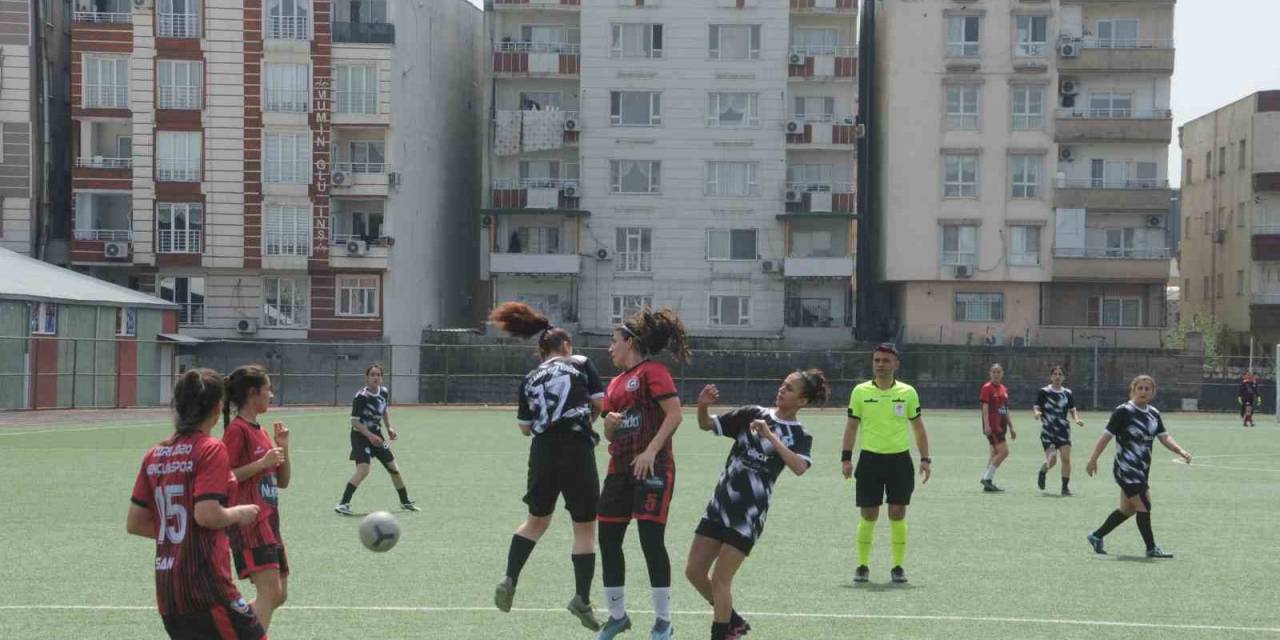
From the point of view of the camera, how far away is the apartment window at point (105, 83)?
66.8m

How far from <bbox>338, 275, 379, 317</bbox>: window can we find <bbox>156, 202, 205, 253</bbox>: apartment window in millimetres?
6079

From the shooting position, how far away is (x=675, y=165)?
7225cm

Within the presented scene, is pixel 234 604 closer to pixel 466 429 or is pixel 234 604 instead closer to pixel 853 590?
pixel 853 590

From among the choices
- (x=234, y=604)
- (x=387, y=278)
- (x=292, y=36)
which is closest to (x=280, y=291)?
(x=387, y=278)

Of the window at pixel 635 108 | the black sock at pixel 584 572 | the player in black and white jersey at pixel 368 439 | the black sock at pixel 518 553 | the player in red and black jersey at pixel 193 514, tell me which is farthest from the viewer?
the window at pixel 635 108

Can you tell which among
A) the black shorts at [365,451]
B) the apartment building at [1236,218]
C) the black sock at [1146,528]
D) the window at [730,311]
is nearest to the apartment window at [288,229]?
the window at [730,311]

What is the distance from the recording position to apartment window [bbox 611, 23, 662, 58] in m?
71.8

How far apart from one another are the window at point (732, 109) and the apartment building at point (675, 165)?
0.08 meters

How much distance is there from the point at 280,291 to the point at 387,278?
15.0 feet

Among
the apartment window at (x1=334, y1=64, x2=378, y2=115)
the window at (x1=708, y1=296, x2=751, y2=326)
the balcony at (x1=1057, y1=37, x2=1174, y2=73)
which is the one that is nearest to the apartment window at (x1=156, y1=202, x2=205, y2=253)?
the apartment window at (x1=334, y1=64, x2=378, y2=115)

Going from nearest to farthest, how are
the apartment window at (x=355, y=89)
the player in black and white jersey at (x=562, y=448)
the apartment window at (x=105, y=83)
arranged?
1. the player in black and white jersey at (x=562, y=448)
2. the apartment window at (x=105, y=83)
3. the apartment window at (x=355, y=89)

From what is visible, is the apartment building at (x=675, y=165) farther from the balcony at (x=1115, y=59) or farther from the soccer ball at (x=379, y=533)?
the soccer ball at (x=379, y=533)

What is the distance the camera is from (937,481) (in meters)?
27.1

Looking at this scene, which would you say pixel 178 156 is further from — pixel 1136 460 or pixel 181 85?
pixel 1136 460
